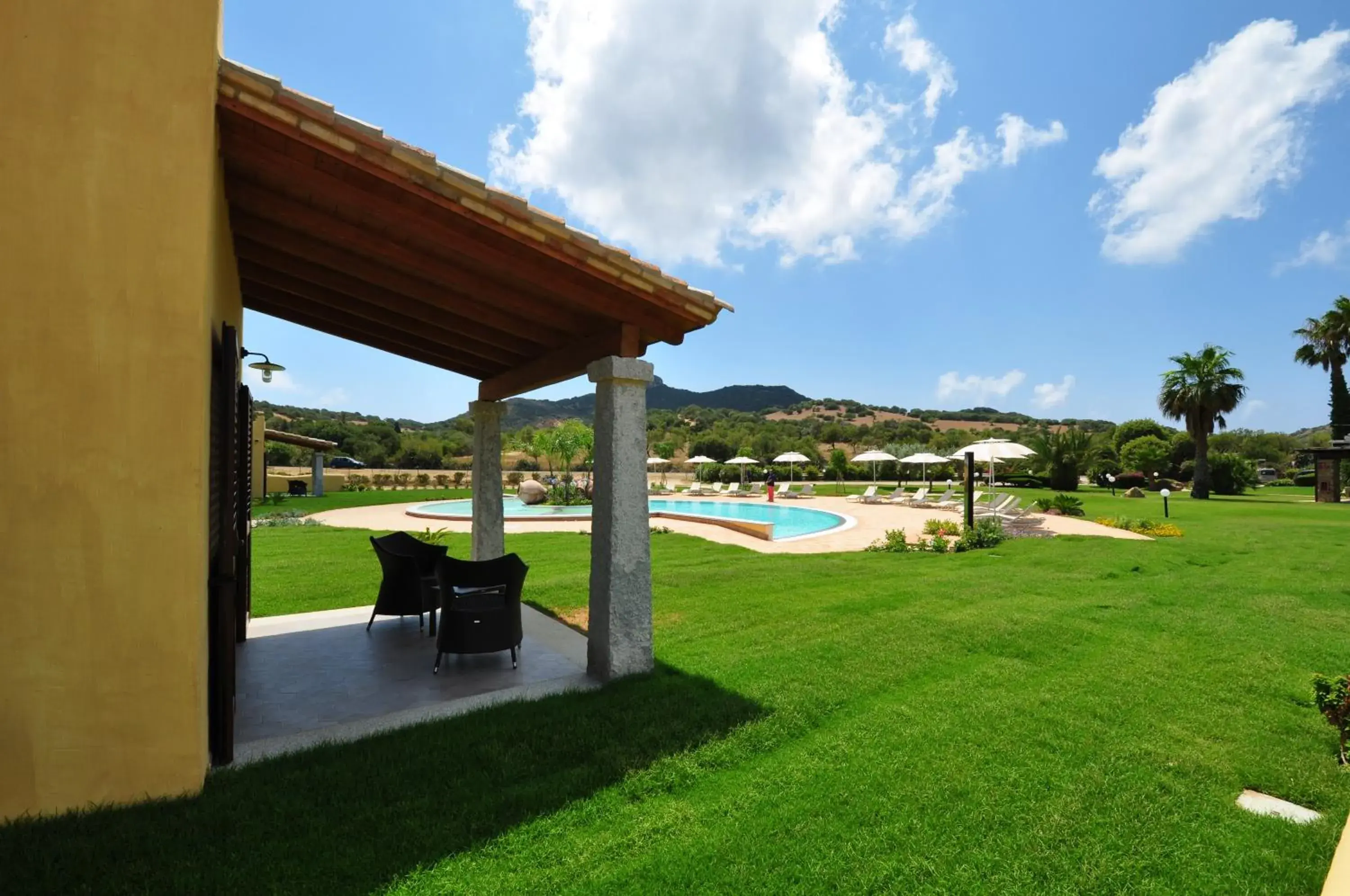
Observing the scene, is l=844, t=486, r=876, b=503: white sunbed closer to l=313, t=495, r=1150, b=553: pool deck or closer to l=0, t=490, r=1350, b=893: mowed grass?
l=313, t=495, r=1150, b=553: pool deck

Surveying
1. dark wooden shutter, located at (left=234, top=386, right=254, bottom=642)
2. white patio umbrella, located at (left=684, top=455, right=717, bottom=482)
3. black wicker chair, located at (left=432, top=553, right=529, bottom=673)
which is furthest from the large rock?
black wicker chair, located at (left=432, top=553, right=529, bottom=673)

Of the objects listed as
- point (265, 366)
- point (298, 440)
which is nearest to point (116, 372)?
point (265, 366)

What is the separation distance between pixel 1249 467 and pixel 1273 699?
1674 inches

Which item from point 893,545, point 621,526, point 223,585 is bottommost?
point 893,545

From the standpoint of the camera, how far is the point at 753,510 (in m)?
26.3

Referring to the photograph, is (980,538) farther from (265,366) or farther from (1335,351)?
(1335,351)

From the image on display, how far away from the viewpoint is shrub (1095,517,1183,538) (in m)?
15.9

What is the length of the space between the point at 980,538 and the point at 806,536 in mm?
4279

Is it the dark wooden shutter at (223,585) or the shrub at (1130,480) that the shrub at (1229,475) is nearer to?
the shrub at (1130,480)

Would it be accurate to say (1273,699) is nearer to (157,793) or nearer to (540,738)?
(540,738)

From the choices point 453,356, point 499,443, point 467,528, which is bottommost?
point 467,528

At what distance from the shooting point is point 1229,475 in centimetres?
3491

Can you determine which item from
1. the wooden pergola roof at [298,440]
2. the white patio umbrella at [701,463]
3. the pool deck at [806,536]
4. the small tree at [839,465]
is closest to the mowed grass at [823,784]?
the pool deck at [806,536]

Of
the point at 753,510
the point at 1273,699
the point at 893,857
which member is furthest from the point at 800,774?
the point at 753,510
